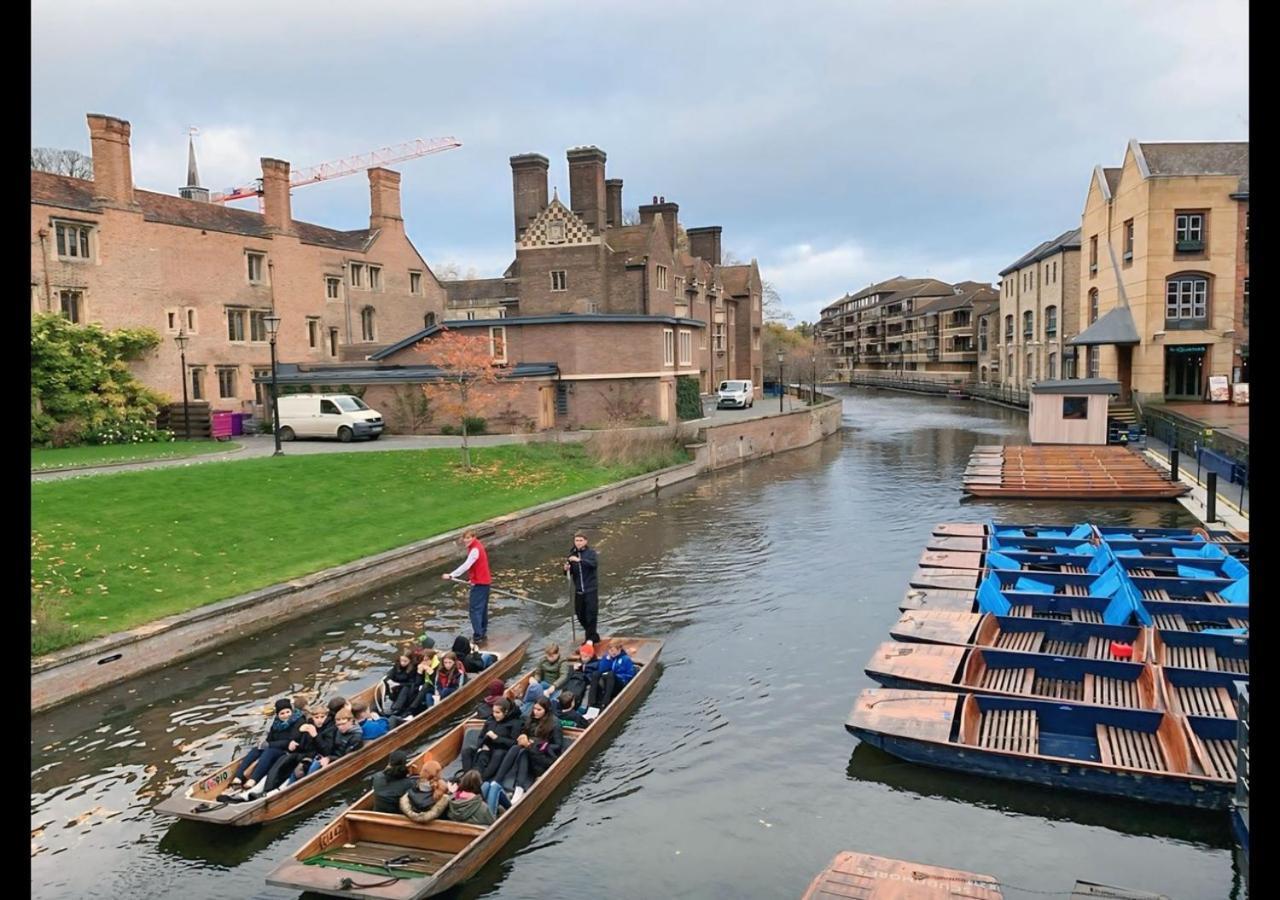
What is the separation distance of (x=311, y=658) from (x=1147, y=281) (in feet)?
140

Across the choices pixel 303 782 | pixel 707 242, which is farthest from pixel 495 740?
pixel 707 242

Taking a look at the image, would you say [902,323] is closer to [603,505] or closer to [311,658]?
[603,505]

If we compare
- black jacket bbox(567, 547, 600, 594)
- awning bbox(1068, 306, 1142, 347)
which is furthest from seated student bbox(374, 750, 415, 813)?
awning bbox(1068, 306, 1142, 347)

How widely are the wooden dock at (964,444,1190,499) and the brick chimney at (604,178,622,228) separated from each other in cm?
3047

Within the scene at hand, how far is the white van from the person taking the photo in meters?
38.7

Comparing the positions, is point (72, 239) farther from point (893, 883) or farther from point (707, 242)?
point (707, 242)

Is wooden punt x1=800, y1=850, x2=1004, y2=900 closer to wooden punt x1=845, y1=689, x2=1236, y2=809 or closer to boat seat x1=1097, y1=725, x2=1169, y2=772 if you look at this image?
wooden punt x1=845, y1=689, x2=1236, y2=809

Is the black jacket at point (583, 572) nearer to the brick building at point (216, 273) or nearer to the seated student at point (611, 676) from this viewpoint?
the seated student at point (611, 676)

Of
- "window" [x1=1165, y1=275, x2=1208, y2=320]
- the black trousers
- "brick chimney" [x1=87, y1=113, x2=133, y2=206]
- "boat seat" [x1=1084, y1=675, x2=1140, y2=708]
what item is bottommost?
"boat seat" [x1=1084, y1=675, x2=1140, y2=708]

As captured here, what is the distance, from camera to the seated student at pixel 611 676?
1367cm

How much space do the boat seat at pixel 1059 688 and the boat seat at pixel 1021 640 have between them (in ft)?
4.22

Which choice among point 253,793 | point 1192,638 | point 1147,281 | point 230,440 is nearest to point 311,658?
point 253,793

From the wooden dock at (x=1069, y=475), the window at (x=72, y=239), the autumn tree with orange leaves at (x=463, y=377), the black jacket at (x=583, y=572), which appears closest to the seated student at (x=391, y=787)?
the black jacket at (x=583, y=572)

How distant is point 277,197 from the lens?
4625 centimetres
